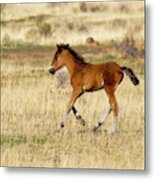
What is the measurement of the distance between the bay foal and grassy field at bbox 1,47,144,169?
0.06 feet

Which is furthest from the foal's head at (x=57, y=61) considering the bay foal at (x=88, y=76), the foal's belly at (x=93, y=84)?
the foal's belly at (x=93, y=84)

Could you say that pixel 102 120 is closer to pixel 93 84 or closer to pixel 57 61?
pixel 93 84

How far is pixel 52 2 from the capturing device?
2.42m

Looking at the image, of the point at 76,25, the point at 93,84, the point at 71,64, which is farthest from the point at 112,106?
the point at 76,25

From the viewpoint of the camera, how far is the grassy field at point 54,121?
2.35 meters

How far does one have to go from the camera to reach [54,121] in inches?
95.0

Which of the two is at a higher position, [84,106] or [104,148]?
[84,106]

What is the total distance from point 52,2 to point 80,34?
6.7 inches

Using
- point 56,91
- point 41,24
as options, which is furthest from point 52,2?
point 56,91

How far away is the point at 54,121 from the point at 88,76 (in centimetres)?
22

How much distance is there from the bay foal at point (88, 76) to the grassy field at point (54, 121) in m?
0.02

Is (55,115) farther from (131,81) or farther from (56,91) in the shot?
(131,81)

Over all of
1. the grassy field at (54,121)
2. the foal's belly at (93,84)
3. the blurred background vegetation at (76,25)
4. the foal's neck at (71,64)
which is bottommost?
the grassy field at (54,121)

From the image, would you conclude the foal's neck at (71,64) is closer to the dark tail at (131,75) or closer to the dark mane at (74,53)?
the dark mane at (74,53)
